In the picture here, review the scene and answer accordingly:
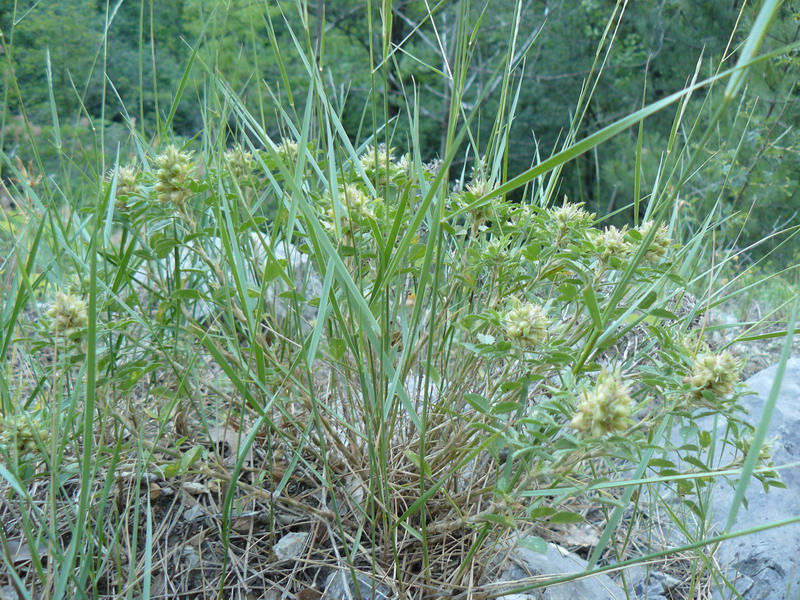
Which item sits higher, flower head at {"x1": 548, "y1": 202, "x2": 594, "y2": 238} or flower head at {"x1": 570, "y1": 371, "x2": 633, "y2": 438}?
flower head at {"x1": 548, "y1": 202, "x2": 594, "y2": 238}

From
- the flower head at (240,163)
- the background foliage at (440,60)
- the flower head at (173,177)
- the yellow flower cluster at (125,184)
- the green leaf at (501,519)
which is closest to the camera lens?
the green leaf at (501,519)

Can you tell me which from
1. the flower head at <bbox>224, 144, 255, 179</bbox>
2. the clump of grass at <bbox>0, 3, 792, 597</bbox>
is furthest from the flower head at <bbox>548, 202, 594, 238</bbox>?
the flower head at <bbox>224, 144, 255, 179</bbox>

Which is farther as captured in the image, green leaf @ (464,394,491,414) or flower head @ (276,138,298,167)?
flower head @ (276,138,298,167)

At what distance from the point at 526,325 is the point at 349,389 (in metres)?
0.31

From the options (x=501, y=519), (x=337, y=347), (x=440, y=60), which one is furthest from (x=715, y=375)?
(x=440, y=60)

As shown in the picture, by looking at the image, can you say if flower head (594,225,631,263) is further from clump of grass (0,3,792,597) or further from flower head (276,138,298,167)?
flower head (276,138,298,167)

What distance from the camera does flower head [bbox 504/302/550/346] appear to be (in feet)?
2.23

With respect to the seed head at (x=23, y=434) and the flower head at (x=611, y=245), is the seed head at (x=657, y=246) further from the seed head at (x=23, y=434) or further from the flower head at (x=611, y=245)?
the seed head at (x=23, y=434)

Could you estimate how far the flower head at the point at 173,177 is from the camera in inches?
29.7

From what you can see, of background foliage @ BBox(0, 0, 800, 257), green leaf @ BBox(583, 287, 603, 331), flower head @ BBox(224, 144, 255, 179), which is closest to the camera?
green leaf @ BBox(583, 287, 603, 331)

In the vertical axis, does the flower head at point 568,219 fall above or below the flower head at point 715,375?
above

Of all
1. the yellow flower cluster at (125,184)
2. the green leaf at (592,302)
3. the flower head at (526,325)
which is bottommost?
the yellow flower cluster at (125,184)

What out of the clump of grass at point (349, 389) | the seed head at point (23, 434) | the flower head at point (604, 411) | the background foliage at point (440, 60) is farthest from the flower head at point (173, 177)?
the background foliage at point (440, 60)

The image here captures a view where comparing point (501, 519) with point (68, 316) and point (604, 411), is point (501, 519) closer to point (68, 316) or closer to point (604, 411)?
point (604, 411)
